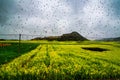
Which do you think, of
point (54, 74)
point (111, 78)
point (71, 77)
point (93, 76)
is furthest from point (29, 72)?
point (111, 78)

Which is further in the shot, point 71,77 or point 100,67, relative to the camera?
point 100,67

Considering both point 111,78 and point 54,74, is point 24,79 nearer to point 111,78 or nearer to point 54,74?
point 54,74

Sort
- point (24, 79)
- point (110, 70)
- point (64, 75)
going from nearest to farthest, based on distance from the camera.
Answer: point (24, 79) < point (64, 75) < point (110, 70)

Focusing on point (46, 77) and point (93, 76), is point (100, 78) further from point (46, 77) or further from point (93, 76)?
point (46, 77)

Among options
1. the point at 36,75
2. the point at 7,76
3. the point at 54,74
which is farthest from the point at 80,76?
the point at 7,76

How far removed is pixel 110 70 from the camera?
19.3 meters

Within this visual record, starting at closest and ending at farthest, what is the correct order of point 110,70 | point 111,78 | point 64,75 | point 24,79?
1. point 24,79
2. point 64,75
3. point 111,78
4. point 110,70

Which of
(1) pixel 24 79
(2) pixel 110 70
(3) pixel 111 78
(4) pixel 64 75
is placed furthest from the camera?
(2) pixel 110 70

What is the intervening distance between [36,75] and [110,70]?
6912 millimetres

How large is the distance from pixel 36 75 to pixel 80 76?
339 centimetres

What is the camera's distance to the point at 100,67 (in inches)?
803

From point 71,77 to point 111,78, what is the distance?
3560 mm

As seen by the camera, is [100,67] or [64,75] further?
[100,67]

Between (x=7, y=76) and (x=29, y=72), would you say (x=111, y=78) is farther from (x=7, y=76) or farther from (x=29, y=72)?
(x=7, y=76)
